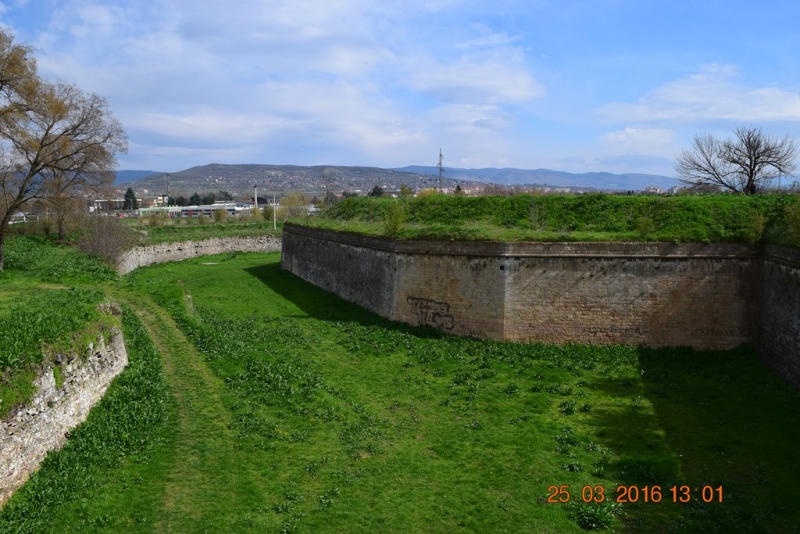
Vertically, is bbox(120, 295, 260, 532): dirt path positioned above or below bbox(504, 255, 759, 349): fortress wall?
below

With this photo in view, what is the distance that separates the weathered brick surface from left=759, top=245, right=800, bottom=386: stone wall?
0.05 metres

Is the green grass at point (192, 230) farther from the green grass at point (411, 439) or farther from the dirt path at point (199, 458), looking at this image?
the green grass at point (411, 439)

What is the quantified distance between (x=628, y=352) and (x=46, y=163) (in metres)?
22.3

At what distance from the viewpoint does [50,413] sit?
927 centimetres

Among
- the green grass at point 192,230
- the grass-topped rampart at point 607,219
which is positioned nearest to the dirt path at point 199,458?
the grass-topped rampart at point 607,219

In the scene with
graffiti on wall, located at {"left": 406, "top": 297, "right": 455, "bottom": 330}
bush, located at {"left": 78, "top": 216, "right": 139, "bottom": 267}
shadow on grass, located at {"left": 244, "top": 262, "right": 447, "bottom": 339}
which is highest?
bush, located at {"left": 78, "top": 216, "right": 139, "bottom": 267}

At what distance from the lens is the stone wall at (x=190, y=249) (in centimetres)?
3285

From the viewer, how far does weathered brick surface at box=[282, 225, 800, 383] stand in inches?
615

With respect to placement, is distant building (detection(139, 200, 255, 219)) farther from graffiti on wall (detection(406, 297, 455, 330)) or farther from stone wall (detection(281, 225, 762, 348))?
stone wall (detection(281, 225, 762, 348))

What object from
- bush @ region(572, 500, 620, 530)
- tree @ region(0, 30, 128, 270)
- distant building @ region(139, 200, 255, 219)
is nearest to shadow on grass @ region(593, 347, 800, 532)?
bush @ region(572, 500, 620, 530)

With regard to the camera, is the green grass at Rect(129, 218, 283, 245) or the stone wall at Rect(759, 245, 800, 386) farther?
the green grass at Rect(129, 218, 283, 245)

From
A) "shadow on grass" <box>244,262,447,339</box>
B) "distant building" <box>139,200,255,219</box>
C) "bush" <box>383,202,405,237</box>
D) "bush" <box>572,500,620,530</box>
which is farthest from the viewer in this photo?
"distant building" <box>139,200,255,219</box>

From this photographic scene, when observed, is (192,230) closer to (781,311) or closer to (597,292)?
(597,292)
